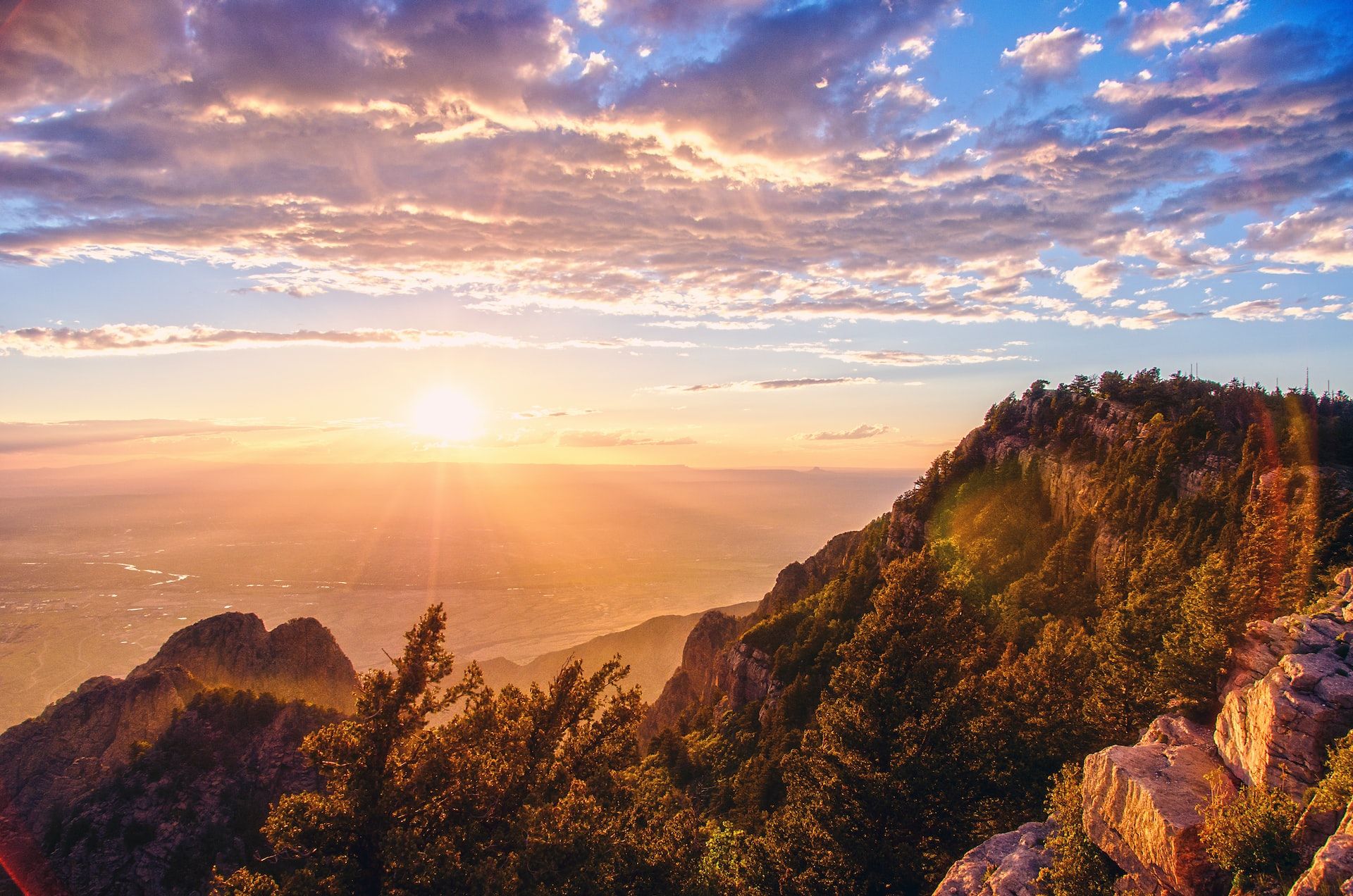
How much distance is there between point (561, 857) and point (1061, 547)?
42.3 metres

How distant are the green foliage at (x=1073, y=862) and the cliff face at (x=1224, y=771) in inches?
11.3

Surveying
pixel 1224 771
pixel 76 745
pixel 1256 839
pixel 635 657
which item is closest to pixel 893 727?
pixel 1224 771

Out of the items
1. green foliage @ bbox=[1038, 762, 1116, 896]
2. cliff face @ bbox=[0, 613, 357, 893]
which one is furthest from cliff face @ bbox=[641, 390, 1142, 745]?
cliff face @ bbox=[0, 613, 357, 893]

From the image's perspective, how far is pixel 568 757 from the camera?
19.1 m

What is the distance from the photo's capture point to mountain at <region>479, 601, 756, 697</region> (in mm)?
152750

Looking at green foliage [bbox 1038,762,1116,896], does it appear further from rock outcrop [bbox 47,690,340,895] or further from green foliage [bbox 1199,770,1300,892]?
rock outcrop [bbox 47,690,340,895]

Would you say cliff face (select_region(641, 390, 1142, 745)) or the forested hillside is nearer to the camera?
the forested hillside

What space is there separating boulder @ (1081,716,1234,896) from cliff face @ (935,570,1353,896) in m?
0.02

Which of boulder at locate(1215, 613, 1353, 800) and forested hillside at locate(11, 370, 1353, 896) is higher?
boulder at locate(1215, 613, 1353, 800)

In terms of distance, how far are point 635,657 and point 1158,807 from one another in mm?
160932

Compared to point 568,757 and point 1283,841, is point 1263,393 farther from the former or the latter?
point 568,757

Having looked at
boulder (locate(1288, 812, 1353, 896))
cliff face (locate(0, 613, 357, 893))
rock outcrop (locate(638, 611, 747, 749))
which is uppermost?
boulder (locate(1288, 812, 1353, 896))

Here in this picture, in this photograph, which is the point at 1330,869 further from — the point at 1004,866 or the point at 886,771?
the point at 886,771

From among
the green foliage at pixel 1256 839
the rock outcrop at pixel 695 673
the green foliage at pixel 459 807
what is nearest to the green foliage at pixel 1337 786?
the green foliage at pixel 1256 839
